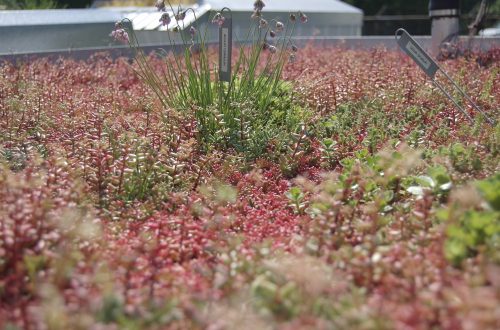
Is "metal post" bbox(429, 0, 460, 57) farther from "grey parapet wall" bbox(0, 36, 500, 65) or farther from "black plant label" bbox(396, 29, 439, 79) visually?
"black plant label" bbox(396, 29, 439, 79)

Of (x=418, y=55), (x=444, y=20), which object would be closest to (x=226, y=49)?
(x=418, y=55)

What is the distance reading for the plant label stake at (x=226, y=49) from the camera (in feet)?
15.9

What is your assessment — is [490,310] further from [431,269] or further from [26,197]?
[26,197]

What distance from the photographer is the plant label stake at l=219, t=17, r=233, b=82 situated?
4859 millimetres

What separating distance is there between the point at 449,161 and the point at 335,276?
4.91 ft

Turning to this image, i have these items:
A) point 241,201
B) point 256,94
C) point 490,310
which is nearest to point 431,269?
point 490,310

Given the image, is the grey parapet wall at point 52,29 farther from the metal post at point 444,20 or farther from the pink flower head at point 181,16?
the metal post at point 444,20

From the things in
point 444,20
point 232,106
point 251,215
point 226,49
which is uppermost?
point 226,49

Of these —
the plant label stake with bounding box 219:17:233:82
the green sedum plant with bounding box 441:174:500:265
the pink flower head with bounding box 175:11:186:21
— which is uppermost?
the pink flower head with bounding box 175:11:186:21

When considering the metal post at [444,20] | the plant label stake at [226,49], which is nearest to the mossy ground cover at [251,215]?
the plant label stake at [226,49]

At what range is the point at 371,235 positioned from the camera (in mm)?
2943

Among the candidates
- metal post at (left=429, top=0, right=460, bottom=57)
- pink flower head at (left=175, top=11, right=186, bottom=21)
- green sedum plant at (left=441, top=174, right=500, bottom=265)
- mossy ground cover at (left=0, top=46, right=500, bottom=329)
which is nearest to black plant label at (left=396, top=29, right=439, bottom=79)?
mossy ground cover at (left=0, top=46, right=500, bottom=329)

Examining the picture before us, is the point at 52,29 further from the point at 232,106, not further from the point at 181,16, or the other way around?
the point at 232,106

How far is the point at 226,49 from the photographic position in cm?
490
